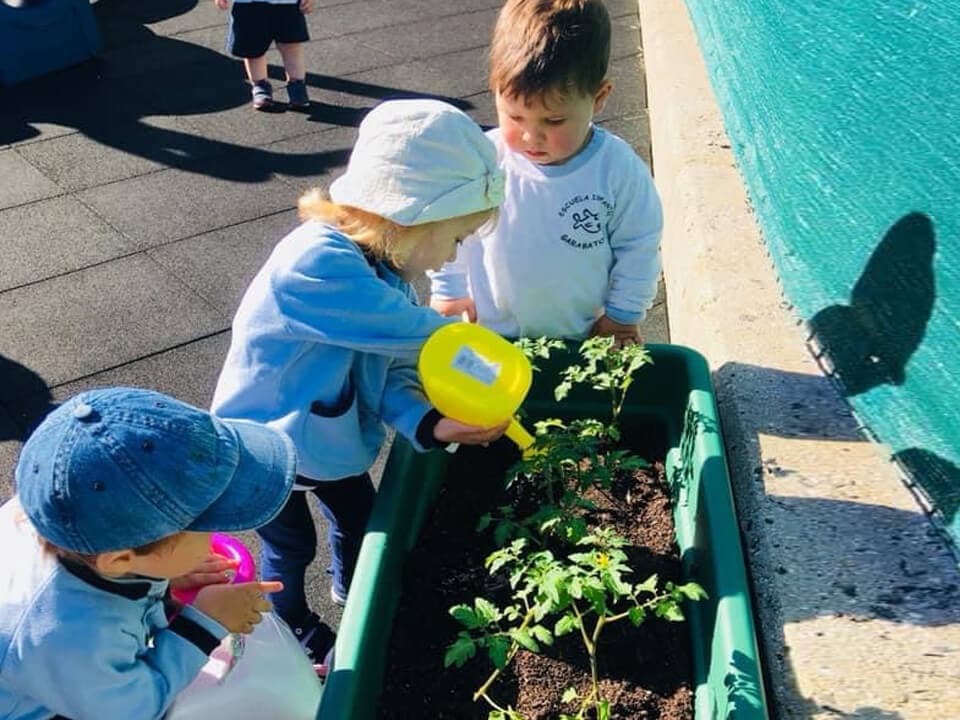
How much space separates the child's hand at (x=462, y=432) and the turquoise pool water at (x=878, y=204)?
0.97 m


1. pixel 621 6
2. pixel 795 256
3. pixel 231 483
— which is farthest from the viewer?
pixel 621 6

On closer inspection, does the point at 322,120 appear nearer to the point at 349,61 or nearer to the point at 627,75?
the point at 349,61

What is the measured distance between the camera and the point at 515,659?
1.89m

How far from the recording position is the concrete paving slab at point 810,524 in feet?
5.92

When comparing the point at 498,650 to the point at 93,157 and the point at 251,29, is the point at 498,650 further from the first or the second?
the point at 251,29

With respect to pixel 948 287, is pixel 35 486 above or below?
above

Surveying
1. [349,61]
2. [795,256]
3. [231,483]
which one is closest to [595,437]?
[231,483]

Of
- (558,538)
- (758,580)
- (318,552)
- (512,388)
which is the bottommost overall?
(318,552)

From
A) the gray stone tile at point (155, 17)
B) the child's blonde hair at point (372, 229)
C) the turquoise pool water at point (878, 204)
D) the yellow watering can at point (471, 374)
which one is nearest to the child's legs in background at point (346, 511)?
the yellow watering can at point (471, 374)

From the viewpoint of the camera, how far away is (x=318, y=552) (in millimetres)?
Result: 2686

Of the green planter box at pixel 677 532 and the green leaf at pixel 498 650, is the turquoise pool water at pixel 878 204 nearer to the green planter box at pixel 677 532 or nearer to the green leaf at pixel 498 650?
the green planter box at pixel 677 532

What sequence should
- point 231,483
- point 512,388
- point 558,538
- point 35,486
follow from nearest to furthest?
point 35,486 → point 231,483 → point 512,388 → point 558,538

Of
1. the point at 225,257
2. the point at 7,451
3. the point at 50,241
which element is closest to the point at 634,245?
the point at 7,451

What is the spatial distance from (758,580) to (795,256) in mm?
1153
